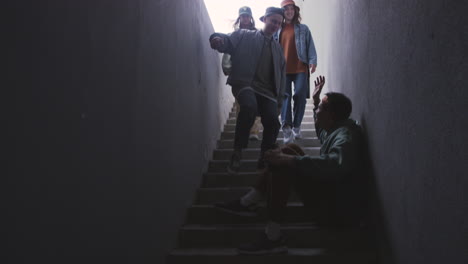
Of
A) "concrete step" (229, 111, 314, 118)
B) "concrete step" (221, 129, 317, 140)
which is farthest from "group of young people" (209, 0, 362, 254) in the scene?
"concrete step" (229, 111, 314, 118)

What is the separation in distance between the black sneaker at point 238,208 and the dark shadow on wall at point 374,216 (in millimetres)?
596

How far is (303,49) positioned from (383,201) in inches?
77.1

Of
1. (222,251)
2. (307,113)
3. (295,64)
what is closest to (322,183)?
(222,251)

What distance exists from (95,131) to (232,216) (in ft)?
3.90

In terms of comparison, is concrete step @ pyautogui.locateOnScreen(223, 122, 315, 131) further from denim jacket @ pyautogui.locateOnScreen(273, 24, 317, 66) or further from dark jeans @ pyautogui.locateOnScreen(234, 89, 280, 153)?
dark jeans @ pyautogui.locateOnScreen(234, 89, 280, 153)

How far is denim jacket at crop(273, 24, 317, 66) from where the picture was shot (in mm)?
3279

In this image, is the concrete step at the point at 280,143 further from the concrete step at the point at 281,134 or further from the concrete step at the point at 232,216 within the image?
the concrete step at the point at 232,216

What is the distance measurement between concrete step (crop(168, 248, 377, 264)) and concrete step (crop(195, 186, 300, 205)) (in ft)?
1.81

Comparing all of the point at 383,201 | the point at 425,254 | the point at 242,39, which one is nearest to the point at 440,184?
the point at 425,254

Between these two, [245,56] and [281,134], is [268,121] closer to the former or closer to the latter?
[245,56]

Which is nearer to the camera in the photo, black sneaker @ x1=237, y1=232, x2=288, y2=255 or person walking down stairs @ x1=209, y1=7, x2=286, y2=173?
black sneaker @ x1=237, y1=232, x2=288, y2=255

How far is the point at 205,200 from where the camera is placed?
2.50 metres

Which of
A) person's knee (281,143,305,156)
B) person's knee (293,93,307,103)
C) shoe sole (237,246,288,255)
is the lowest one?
shoe sole (237,246,288,255)

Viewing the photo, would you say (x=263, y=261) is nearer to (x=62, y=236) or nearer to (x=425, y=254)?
(x=425, y=254)
